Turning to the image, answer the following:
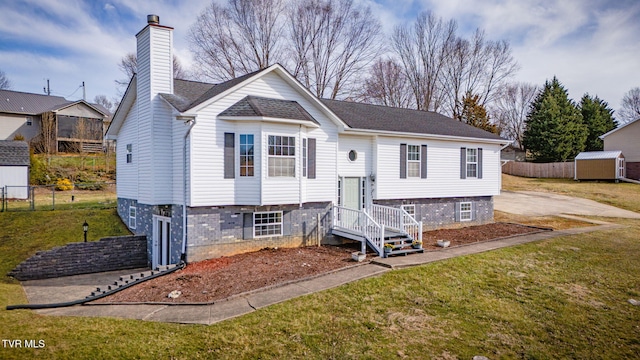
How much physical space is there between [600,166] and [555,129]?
7.04m

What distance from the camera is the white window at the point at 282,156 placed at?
1222 cm

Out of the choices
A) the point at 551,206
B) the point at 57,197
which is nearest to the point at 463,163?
the point at 551,206

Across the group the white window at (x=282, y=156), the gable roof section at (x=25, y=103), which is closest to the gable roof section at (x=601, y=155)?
the white window at (x=282, y=156)

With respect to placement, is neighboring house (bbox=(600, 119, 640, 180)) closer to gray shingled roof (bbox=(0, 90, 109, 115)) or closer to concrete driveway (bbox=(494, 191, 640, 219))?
concrete driveway (bbox=(494, 191, 640, 219))

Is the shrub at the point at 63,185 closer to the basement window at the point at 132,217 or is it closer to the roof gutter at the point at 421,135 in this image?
the basement window at the point at 132,217

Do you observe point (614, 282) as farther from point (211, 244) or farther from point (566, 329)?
point (211, 244)

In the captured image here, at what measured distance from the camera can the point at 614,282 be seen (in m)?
10.2

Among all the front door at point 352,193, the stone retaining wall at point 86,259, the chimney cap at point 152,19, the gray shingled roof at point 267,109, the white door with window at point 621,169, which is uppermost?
the chimney cap at point 152,19

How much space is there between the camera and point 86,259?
13.5 m

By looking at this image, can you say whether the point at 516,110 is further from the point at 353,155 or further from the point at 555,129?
the point at 353,155

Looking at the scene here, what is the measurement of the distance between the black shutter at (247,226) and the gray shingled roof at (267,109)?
338cm

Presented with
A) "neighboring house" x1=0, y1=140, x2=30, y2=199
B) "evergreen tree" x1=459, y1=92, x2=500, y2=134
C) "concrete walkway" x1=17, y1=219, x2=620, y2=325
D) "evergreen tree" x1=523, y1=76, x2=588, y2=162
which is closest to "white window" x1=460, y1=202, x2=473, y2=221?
"concrete walkway" x1=17, y1=219, x2=620, y2=325

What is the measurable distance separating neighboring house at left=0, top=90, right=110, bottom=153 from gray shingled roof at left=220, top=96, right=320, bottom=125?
26.8 m

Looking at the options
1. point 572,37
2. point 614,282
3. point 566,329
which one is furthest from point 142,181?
point 572,37
